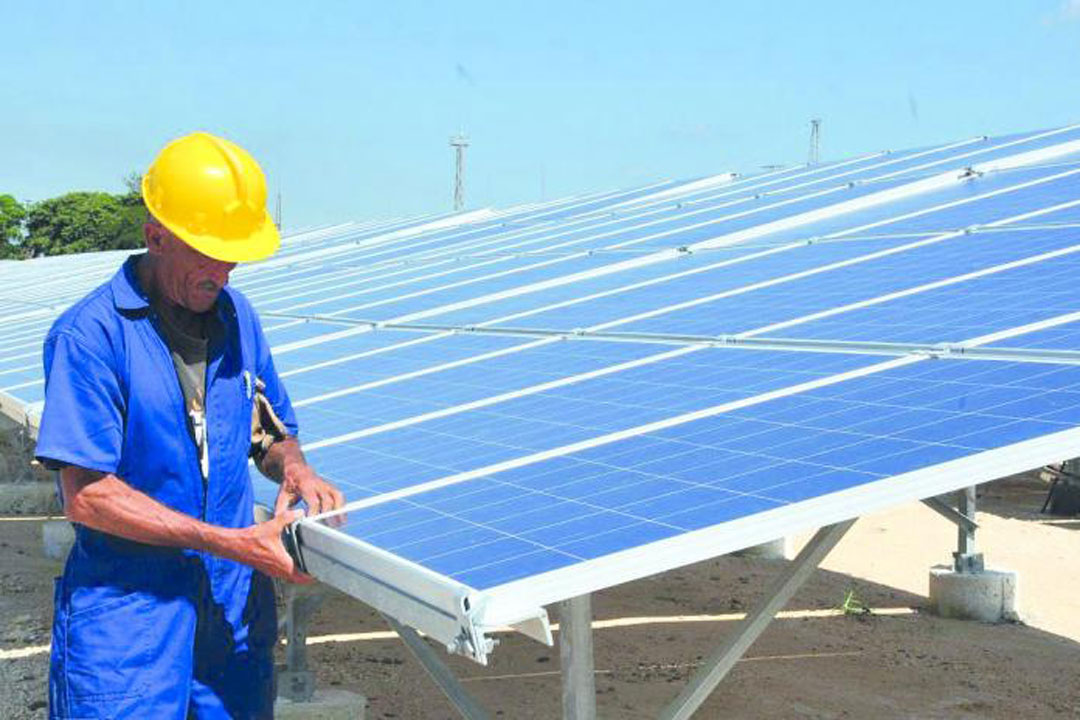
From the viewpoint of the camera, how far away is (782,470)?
15.1 ft

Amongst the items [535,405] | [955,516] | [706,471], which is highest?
[535,405]

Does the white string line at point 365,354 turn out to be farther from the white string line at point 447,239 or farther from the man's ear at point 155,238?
the white string line at point 447,239

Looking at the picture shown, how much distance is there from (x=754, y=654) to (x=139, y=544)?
8480mm

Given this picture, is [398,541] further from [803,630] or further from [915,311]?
[803,630]

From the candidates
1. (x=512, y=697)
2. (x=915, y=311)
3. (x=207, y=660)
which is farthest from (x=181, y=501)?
(x=512, y=697)

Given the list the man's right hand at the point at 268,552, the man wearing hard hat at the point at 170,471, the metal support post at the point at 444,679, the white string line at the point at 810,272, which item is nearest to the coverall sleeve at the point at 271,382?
the man wearing hard hat at the point at 170,471

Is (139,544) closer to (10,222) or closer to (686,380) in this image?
(686,380)

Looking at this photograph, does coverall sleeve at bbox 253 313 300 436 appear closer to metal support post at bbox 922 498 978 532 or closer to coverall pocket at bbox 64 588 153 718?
coverall pocket at bbox 64 588 153 718

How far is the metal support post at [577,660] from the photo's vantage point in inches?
201

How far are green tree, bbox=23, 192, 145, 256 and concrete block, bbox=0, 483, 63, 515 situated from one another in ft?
236

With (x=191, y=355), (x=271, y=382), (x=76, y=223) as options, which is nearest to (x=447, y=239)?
(x=271, y=382)

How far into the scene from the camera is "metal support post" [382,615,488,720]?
5684mm

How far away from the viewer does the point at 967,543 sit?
13.5 metres

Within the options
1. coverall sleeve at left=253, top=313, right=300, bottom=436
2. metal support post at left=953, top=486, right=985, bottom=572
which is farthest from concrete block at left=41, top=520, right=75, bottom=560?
coverall sleeve at left=253, top=313, right=300, bottom=436
